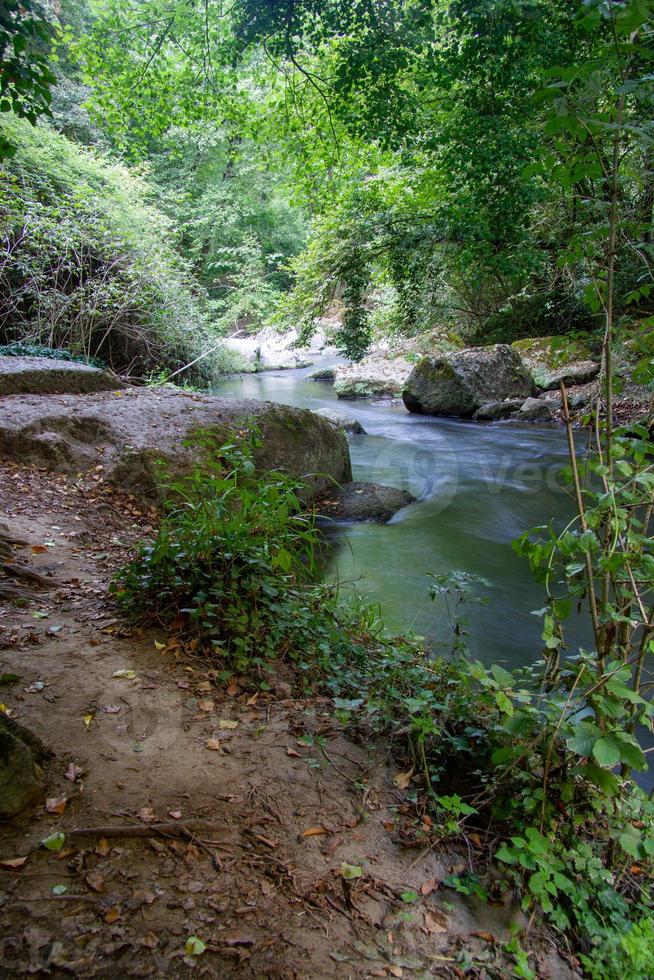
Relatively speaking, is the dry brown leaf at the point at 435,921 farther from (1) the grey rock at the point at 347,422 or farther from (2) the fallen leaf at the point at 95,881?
(1) the grey rock at the point at 347,422

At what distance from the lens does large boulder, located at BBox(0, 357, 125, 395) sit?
7.32 metres

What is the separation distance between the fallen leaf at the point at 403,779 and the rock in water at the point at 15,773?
4.68 feet

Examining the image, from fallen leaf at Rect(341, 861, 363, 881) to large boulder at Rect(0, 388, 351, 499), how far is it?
345 cm

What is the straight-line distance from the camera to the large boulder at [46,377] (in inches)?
288

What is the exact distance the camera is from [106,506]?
220 inches

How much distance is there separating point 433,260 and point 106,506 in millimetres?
6814

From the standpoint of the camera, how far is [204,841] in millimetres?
1964

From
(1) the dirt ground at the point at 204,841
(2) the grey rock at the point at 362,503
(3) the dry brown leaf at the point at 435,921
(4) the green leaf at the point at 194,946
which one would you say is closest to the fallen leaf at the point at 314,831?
(1) the dirt ground at the point at 204,841

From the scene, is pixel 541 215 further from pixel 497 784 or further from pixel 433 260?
pixel 497 784

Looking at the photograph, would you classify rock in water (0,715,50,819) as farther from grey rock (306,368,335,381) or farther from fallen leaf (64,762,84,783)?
grey rock (306,368,335,381)

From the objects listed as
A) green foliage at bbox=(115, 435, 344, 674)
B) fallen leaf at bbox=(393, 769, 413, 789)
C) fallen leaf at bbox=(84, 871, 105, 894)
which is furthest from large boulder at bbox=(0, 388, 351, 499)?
fallen leaf at bbox=(84, 871, 105, 894)

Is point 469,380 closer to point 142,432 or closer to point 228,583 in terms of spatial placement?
point 142,432

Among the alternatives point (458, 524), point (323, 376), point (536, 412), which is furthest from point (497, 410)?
point (323, 376)

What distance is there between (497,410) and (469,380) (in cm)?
107
